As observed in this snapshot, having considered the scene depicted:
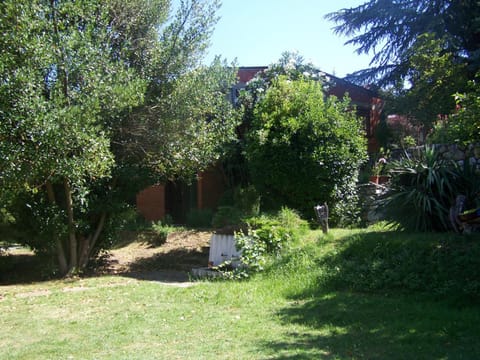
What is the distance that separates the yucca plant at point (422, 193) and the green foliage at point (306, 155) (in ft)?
7.40

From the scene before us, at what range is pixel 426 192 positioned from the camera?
8961 mm

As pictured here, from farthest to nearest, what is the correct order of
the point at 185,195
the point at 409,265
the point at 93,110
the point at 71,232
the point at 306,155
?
the point at 185,195 → the point at 306,155 → the point at 71,232 → the point at 93,110 → the point at 409,265

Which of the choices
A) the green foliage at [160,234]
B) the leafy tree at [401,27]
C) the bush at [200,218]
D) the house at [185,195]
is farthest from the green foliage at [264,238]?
the leafy tree at [401,27]

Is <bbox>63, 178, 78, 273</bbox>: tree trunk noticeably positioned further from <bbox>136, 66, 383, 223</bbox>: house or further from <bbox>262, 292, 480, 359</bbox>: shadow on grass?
<bbox>136, 66, 383, 223</bbox>: house

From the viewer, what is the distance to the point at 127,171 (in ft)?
36.9

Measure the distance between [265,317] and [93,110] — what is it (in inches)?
200

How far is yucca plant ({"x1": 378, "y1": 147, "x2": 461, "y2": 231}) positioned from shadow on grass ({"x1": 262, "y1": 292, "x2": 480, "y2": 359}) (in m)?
2.46

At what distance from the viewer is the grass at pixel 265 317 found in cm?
530

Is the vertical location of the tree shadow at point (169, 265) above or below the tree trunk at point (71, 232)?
below

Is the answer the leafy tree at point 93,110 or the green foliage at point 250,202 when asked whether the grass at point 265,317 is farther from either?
the green foliage at point 250,202

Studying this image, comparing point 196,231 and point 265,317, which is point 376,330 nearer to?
point 265,317

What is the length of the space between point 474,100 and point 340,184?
16.5 ft

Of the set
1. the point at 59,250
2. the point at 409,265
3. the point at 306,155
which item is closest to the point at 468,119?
the point at 409,265

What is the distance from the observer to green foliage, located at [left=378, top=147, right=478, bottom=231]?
883cm
